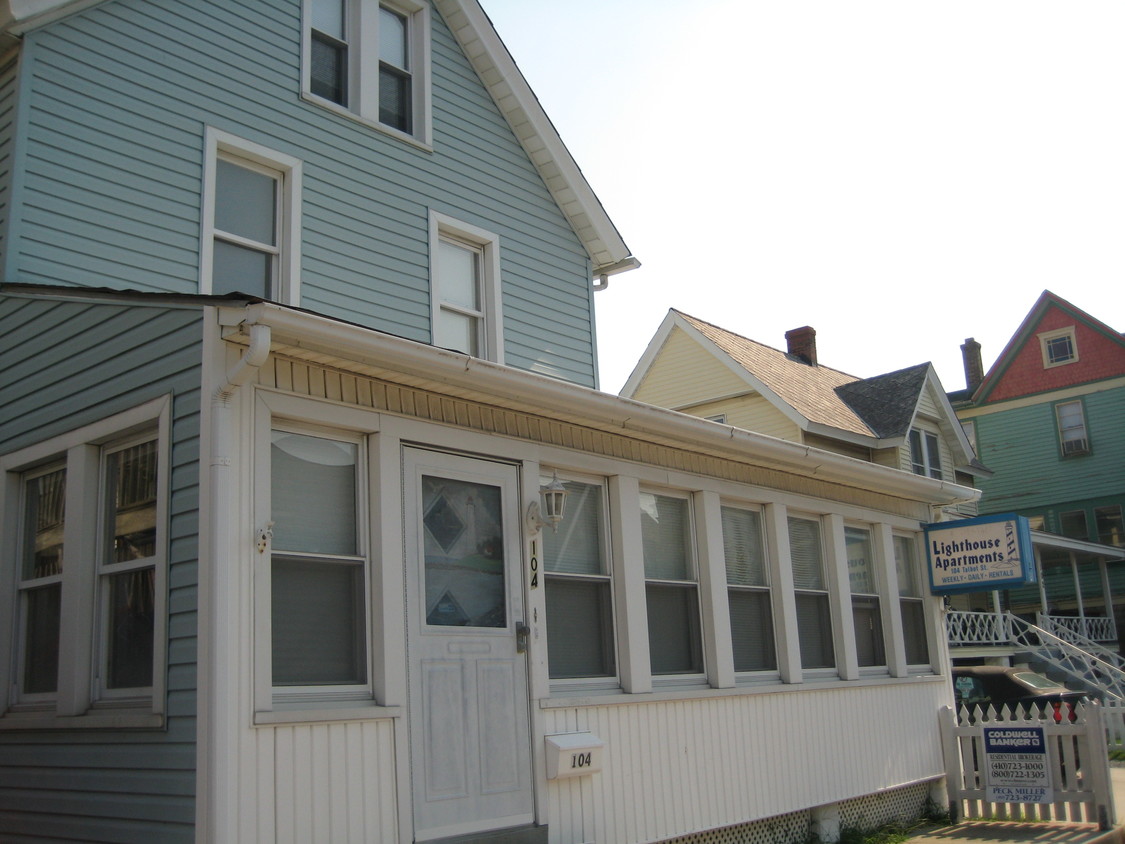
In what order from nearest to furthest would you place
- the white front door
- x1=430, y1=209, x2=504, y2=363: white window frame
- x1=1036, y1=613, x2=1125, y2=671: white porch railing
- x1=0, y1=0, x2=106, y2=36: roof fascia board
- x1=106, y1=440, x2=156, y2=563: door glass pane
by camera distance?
x1=106, y1=440, x2=156, y2=563: door glass pane, the white front door, x1=0, y1=0, x2=106, y2=36: roof fascia board, x1=430, y1=209, x2=504, y2=363: white window frame, x1=1036, y1=613, x2=1125, y2=671: white porch railing

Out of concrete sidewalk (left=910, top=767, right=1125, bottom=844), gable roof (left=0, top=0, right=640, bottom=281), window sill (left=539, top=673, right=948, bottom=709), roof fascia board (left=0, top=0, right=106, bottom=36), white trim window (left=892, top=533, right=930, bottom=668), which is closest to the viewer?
window sill (left=539, top=673, right=948, bottom=709)

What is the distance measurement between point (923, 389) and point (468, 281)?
18344 mm

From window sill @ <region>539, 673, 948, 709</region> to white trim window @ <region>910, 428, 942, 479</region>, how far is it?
638 inches

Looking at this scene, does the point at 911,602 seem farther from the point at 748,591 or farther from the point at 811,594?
the point at 748,591

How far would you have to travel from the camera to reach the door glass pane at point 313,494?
6.57 metres

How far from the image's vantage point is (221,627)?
5.80m

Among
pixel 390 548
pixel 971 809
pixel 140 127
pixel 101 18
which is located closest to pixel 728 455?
pixel 390 548

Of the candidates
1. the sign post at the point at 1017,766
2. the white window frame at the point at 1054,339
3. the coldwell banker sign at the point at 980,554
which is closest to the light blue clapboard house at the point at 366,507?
the coldwell banker sign at the point at 980,554

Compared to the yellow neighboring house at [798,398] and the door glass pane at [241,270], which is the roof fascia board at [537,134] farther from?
the yellow neighboring house at [798,398]

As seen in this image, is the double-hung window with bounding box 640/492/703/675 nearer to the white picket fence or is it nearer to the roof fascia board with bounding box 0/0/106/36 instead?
the white picket fence

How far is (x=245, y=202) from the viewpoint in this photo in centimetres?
1057

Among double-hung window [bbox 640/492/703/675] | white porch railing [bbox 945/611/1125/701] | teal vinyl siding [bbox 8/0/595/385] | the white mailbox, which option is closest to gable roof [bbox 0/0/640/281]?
teal vinyl siding [bbox 8/0/595/385]

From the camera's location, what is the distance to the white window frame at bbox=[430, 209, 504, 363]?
39.5 ft

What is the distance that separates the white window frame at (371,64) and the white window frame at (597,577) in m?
5.19
